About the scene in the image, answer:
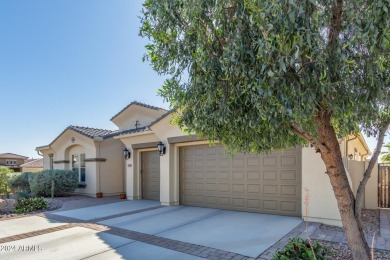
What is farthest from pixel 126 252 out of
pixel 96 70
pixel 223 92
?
pixel 96 70

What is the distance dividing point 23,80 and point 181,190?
1104 cm

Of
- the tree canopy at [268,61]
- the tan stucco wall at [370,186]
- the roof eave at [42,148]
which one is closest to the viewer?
the tree canopy at [268,61]

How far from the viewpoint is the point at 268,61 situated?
8.70ft

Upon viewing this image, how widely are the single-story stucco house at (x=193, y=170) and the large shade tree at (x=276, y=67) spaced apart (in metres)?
3.70

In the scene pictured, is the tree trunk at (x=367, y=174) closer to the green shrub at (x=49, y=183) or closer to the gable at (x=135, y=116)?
the gable at (x=135, y=116)

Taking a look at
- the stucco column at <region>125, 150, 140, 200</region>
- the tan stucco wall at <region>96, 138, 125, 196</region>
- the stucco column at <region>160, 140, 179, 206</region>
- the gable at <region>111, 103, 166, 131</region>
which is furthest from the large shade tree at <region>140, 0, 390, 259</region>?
the tan stucco wall at <region>96, 138, 125, 196</region>

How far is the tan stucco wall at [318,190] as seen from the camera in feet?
24.1

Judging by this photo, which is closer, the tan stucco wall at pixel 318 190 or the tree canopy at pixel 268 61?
the tree canopy at pixel 268 61

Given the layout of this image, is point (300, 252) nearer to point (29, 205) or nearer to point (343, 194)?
point (343, 194)

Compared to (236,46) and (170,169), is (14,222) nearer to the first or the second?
(170,169)

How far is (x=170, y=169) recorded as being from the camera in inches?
443

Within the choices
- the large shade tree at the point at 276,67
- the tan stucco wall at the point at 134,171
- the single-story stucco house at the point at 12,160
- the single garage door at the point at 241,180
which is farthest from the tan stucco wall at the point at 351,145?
the single-story stucco house at the point at 12,160

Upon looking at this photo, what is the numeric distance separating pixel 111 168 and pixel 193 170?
7.25 metres

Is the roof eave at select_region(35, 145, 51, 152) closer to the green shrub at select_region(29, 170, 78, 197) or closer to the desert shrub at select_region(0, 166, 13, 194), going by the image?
the green shrub at select_region(29, 170, 78, 197)
